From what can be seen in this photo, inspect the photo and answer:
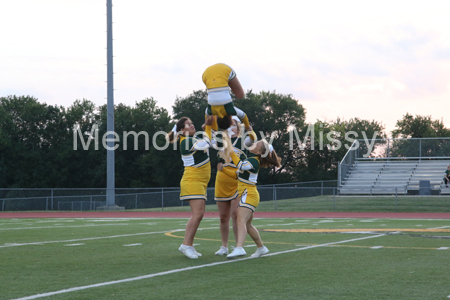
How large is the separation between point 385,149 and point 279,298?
30.8 m

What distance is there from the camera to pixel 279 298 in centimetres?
486

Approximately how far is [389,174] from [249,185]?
26.6 m

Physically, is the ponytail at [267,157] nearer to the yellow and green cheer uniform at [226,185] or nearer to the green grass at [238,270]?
the yellow and green cheer uniform at [226,185]

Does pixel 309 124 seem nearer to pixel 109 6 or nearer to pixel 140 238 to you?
pixel 109 6

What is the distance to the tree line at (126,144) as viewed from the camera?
58.9 m

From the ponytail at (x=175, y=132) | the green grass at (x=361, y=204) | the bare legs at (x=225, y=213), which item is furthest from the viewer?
the green grass at (x=361, y=204)

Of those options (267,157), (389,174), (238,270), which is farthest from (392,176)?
(238,270)

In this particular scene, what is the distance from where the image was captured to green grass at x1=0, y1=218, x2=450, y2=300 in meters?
5.15

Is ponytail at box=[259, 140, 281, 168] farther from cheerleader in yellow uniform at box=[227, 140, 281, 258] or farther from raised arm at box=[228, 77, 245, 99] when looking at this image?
raised arm at box=[228, 77, 245, 99]

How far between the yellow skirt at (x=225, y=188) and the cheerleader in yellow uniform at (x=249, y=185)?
251 mm

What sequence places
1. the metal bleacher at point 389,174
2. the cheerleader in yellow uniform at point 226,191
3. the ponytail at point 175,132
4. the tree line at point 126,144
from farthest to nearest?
the tree line at point 126,144
the metal bleacher at point 389,174
the cheerleader in yellow uniform at point 226,191
the ponytail at point 175,132

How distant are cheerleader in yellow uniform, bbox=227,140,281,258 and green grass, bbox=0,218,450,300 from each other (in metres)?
0.34

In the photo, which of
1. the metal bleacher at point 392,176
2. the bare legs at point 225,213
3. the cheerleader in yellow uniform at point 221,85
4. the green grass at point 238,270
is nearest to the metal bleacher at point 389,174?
the metal bleacher at point 392,176

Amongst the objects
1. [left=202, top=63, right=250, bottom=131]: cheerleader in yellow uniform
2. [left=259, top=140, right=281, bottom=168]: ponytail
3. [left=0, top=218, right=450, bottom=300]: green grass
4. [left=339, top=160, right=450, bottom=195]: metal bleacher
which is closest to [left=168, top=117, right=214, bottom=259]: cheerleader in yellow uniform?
[left=202, top=63, right=250, bottom=131]: cheerleader in yellow uniform
